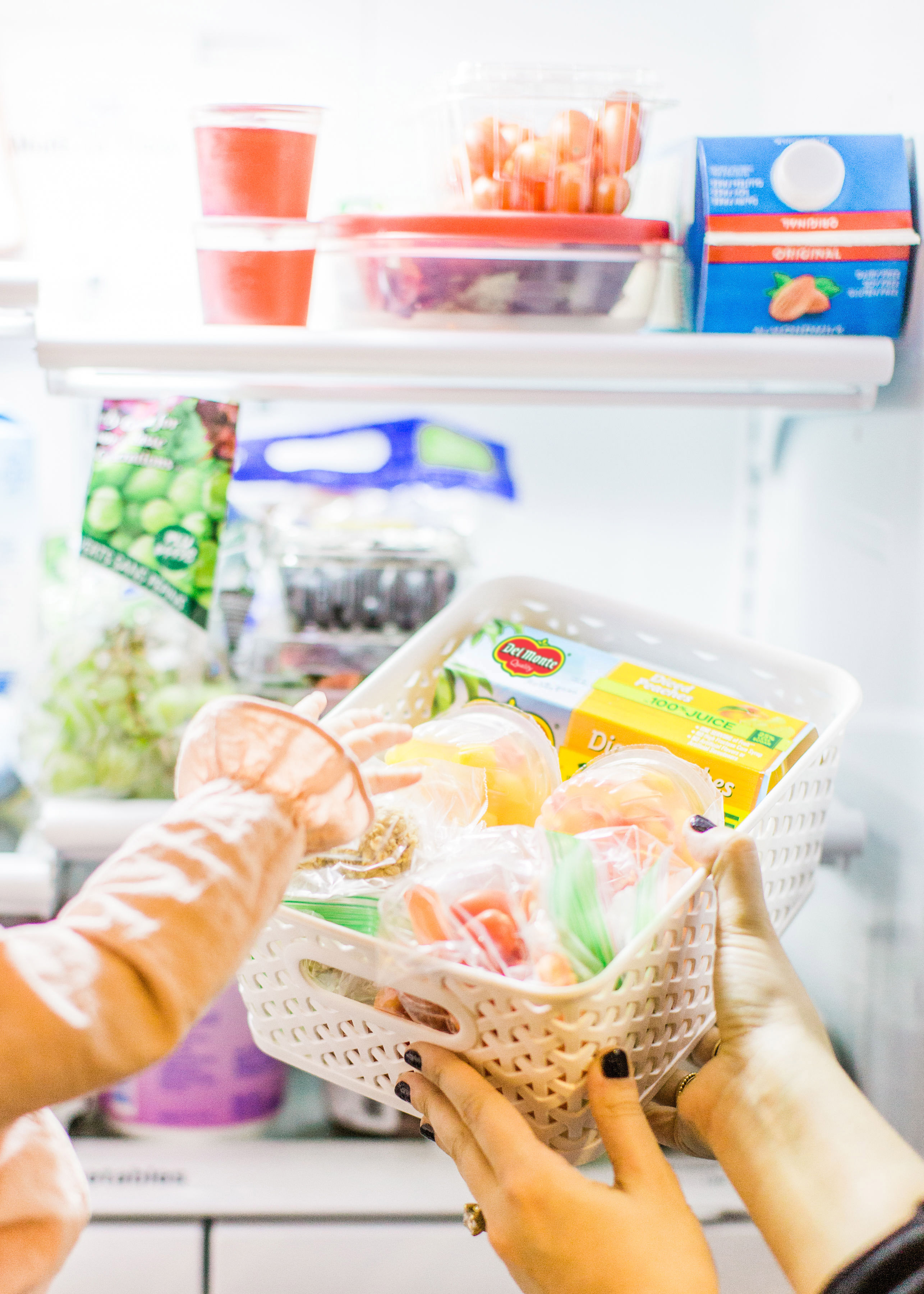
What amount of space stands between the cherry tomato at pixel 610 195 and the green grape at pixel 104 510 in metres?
0.48

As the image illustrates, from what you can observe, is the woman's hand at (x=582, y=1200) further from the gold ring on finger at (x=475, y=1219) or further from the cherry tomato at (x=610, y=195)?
the cherry tomato at (x=610, y=195)

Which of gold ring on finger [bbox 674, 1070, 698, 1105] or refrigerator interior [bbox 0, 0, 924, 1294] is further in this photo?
refrigerator interior [bbox 0, 0, 924, 1294]

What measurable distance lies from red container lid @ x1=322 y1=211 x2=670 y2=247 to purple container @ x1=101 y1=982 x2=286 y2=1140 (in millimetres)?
747

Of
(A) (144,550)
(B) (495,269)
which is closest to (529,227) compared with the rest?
(B) (495,269)

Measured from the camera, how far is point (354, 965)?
22.2 inches

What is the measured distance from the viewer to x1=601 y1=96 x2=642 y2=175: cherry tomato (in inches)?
31.9

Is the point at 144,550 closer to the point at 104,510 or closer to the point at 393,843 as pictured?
the point at 104,510

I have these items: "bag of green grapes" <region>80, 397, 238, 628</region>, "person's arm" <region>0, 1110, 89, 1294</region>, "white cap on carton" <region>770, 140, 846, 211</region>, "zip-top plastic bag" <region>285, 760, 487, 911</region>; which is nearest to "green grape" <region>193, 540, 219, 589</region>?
"bag of green grapes" <region>80, 397, 238, 628</region>

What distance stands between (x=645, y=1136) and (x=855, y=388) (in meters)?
0.66

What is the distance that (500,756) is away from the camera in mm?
689

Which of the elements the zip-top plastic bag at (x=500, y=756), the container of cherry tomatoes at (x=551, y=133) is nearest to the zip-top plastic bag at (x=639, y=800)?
the zip-top plastic bag at (x=500, y=756)

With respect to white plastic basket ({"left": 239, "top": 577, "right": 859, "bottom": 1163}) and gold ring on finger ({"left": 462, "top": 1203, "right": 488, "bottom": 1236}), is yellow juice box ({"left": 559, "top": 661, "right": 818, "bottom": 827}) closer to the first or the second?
white plastic basket ({"left": 239, "top": 577, "right": 859, "bottom": 1163})

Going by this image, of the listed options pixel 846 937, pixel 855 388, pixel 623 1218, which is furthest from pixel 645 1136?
pixel 855 388

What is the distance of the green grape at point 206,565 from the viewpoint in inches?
36.3
